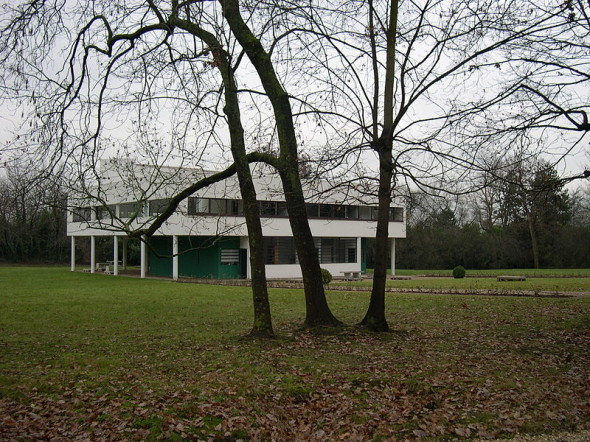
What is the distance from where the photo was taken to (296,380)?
25.3ft

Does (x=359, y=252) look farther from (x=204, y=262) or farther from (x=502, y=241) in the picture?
(x=502, y=241)

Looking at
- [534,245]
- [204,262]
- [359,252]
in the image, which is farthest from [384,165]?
[534,245]

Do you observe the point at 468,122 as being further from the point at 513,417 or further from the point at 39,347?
the point at 39,347

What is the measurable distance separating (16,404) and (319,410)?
3.44 metres

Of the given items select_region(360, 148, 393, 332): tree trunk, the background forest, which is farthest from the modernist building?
select_region(360, 148, 393, 332): tree trunk

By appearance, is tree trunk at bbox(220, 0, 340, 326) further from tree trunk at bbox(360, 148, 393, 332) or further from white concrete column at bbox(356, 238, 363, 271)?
white concrete column at bbox(356, 238, 363, 271)

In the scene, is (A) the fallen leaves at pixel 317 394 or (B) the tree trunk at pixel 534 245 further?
(B) the tree trunk at pixel 534 245

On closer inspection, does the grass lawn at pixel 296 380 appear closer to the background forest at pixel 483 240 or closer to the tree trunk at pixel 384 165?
the tree trunk at pixel 384 165

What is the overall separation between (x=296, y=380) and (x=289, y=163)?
4388mm

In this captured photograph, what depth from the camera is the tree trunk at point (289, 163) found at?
35.1 feet

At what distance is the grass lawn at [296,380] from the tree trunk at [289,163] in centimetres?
68

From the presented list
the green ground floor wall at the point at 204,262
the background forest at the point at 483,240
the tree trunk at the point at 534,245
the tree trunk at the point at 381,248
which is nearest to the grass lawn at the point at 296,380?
the tree trunk at the point at 381,248

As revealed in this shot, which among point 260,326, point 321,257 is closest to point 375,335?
point 260,326

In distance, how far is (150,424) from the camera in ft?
19.3
